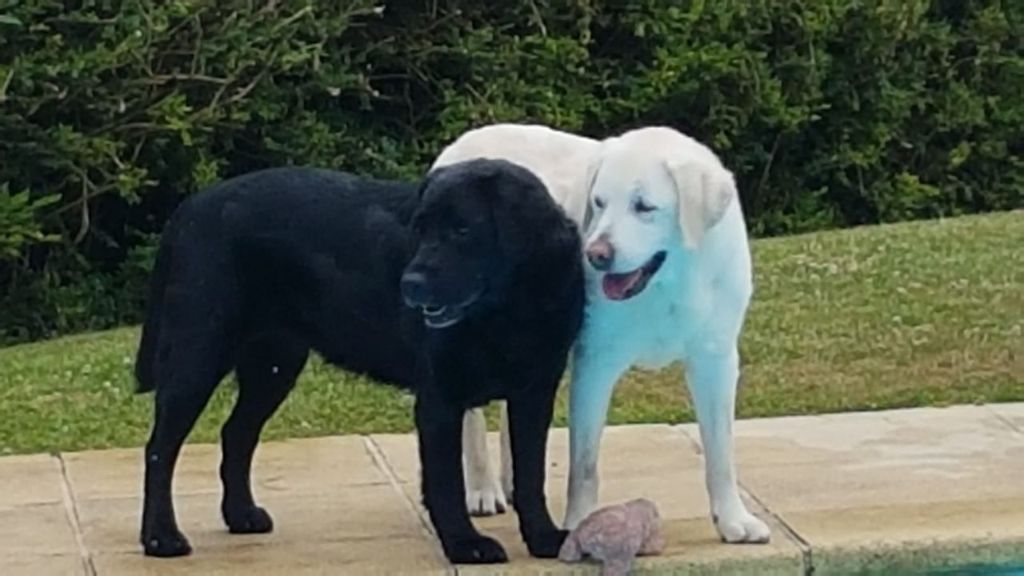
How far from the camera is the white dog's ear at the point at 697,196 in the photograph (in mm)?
4949

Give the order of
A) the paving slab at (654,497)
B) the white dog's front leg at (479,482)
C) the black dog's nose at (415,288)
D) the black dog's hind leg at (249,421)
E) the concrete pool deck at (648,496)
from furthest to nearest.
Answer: the white dog's front leg at (479,482) → the black dog's hind leg at (249,421) → the concrete pool deck at (648,496) → the paving slab at (654,497) → the black dog's nose at (415,288)

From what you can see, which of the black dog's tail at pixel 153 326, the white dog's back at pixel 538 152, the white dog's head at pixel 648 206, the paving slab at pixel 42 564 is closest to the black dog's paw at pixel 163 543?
the paving slab at pixel 42 564

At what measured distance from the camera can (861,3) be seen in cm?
1263

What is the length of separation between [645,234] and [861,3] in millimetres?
8049

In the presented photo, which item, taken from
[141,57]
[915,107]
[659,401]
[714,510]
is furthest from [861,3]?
[714,510]

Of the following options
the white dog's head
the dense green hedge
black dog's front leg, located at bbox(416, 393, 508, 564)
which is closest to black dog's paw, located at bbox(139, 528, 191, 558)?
black dog's front leg, located at bbox(416, 393, 508, 564)

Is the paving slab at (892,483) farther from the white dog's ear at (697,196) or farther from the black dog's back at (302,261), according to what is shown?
the black dog's back at (302,261)

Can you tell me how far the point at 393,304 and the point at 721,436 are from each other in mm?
898

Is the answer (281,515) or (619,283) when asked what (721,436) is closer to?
(619,283)

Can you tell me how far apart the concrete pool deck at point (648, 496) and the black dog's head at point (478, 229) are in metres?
0.76

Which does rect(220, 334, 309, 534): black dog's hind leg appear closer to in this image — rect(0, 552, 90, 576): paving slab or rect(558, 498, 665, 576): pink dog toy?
rect(0, 552, 90, 576): paving slab

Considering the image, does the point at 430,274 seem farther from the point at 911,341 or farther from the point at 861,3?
the point at 861,3

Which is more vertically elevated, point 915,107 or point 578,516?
point 578,516

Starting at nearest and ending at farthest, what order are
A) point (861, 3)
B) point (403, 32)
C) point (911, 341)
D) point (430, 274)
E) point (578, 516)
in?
point (430, 274) < point (578, 516) < point (911, 341) < point (403, 32) < point (861, 3)
